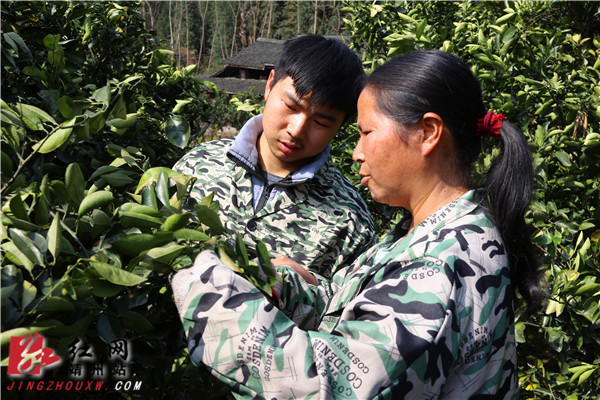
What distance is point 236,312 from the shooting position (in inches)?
37.5

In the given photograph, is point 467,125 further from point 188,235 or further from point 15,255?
point 15,255

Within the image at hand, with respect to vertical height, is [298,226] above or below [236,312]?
below

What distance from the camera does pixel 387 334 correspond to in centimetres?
93

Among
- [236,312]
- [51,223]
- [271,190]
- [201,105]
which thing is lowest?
[201,105]

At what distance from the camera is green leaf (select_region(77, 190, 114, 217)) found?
0.95m

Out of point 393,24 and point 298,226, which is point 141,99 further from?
point 393,24

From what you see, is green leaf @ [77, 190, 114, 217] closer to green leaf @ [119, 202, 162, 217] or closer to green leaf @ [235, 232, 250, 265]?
green leaf @ [119, 202, 162, 217]

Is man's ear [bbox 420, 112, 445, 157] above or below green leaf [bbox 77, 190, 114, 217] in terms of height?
above

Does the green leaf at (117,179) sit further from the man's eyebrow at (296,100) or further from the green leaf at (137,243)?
the man's eyebrow at (296,100)

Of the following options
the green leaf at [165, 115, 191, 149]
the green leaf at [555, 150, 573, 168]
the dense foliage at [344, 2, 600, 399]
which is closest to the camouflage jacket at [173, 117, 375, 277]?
the green leaf at [165, 115, 191, 149]

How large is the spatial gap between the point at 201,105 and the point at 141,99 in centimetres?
71

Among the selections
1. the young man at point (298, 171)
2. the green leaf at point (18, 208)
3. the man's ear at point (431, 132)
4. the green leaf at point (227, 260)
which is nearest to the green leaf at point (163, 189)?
the green leaf at point (227, 260)

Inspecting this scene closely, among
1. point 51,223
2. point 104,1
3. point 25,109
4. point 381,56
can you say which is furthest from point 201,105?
point 51,223
